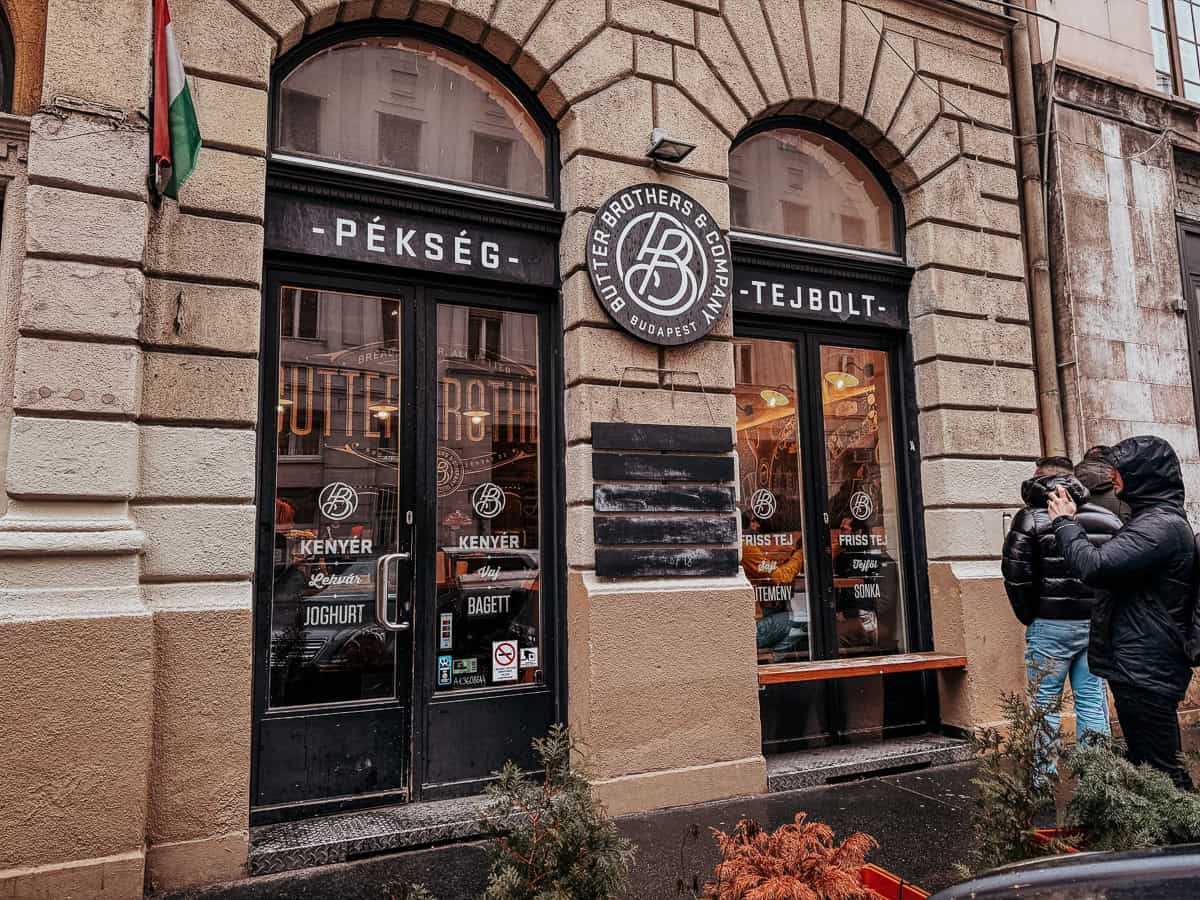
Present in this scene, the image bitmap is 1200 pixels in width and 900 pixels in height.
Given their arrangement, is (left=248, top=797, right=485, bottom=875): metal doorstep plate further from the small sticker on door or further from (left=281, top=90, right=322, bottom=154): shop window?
(left=281, top=90, right=322, bottom=154): shop window

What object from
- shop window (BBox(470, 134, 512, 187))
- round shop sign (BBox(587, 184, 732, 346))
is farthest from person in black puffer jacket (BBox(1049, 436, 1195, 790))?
shop window (BBox(470, 134, 512, 187))

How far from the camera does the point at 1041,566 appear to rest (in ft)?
18.9

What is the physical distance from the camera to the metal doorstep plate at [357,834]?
473 centimetres

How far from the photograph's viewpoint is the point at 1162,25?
940cm

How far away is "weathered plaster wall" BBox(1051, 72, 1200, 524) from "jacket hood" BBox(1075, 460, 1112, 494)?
5.62ft

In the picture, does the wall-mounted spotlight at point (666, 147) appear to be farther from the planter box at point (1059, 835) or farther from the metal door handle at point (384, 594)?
the planter box at point (1059, 835)

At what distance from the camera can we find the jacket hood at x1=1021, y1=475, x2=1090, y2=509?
5.70 m

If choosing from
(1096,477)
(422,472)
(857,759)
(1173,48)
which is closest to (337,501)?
(422,472)

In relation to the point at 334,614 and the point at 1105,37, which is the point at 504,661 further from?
the point at 1105,37

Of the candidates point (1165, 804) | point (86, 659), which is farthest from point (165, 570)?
point (1165, 804)

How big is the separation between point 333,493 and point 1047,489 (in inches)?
191

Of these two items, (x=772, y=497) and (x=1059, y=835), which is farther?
(x=772, y=497)

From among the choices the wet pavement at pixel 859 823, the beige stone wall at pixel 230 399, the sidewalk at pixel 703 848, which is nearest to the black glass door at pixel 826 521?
the beige stone wall at pixel 230 399

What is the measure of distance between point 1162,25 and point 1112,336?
13.6 ft
